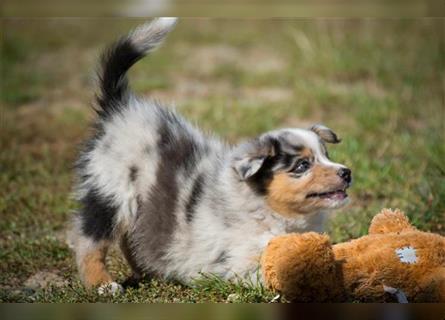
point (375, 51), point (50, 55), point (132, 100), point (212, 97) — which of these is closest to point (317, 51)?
point (375, 51)

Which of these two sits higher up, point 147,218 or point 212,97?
point 147,218

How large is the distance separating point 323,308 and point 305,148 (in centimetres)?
66

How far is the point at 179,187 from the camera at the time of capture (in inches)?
156

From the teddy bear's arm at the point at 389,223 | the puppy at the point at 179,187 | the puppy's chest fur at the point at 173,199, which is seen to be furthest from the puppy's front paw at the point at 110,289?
the teddy bear's arm at the point at 389,223

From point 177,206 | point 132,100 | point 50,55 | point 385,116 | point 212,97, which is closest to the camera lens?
point 177,206

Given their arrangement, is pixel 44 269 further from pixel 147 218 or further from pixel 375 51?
pixel 375 51

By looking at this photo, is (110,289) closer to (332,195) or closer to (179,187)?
(179,187)

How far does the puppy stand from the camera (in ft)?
12.5

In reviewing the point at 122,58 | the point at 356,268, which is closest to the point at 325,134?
the point at 356,268

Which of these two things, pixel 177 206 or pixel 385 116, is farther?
pixel 385 116

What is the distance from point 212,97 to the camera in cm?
716

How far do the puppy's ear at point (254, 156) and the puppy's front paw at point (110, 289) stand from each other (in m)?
0.70

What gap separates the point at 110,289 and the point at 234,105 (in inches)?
123

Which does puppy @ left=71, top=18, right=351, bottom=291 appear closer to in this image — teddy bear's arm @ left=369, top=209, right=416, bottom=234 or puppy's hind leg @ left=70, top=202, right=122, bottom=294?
puppy's hind leg @ left=70, top=202, right=122, bottom=294
